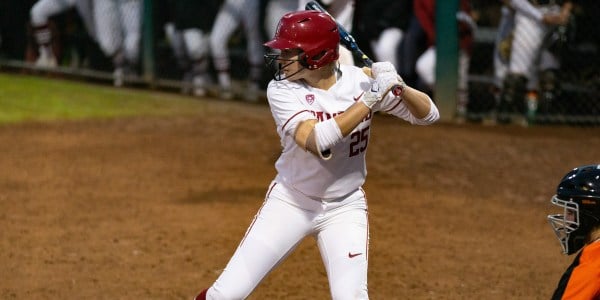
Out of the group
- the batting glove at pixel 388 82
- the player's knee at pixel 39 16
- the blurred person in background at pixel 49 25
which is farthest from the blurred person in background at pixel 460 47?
the batting glove at pixel 388 82

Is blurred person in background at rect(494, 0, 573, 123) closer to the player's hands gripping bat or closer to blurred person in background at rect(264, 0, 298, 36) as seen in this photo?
blurred person in background at rect(264, 0, 298, 36)

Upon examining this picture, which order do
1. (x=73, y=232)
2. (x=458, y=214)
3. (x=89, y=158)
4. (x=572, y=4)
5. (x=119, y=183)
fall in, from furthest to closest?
1. (x=572, y=4)
2. (x=89, y=158)
3. (x=119, y=183)
4. (x=458, y=214)
5. (x=73, y=232)

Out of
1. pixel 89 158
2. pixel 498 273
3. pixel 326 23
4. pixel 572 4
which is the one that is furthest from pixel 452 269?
pixel 572 4

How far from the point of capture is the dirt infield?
6312 mm

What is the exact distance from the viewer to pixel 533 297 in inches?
237

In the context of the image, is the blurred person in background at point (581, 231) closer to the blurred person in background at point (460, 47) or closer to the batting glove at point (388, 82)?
the batting glove at point (388, 82)

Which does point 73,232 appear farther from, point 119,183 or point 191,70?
point 191,70

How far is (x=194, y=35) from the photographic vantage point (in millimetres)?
13141

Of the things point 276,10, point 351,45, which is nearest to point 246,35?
point 276,10

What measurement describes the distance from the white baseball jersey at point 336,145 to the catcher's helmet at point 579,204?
103cm

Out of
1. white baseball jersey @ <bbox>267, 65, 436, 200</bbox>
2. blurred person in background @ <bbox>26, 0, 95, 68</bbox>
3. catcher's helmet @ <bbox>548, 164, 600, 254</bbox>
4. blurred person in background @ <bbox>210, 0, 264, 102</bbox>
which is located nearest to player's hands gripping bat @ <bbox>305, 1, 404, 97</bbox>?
white baseball jersey @ <bbox>267, 65, 436, 200</bbox>

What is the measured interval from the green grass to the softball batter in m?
7.83

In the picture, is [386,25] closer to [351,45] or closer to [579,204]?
[351,45]

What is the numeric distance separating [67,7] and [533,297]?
Result: 1017cm
